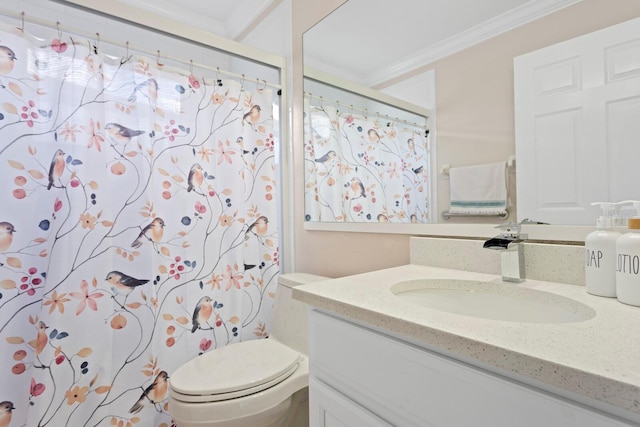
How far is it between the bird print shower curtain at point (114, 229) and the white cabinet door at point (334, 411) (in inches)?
35.5

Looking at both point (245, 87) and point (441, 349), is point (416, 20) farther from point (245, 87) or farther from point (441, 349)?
point (441, 349)

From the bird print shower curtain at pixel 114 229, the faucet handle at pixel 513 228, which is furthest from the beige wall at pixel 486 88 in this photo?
the bird print shower curtain at pixel 114 229

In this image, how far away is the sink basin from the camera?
69cm

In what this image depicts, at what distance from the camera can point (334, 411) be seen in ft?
2.26

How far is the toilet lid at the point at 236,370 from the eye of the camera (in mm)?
1040

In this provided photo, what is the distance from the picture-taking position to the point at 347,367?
666 mm

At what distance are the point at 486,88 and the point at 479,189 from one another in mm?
300

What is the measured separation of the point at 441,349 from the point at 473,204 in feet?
2.01

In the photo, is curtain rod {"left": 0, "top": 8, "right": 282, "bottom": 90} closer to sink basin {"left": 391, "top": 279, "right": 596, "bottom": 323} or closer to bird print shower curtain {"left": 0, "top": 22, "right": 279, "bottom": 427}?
bird print shower curtain {"left": 0, "top": 22, "right": 279, "bottom": 427}

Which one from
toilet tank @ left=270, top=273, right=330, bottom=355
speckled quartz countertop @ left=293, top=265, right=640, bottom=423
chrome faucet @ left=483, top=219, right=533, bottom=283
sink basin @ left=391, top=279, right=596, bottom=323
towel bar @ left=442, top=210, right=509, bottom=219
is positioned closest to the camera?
speckled quartz countertop @ left=293, top=265, right=640, bottom=423

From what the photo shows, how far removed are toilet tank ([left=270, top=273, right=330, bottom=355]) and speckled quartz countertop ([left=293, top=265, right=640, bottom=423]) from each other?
0.68m

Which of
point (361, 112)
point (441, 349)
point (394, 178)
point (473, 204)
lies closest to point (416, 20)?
point (361, 112)

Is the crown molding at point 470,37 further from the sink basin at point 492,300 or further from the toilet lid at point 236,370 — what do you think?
the toilet lid at point 236,370

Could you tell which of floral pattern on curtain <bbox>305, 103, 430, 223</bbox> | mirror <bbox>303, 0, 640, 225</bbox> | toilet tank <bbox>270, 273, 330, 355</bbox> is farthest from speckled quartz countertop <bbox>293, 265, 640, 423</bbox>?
toilet tank <bbox>270, 273, 330, 355</bbox>
